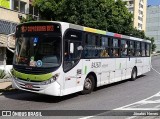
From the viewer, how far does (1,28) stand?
95.2 ft

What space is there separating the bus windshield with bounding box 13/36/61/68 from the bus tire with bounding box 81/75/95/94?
2508 mm

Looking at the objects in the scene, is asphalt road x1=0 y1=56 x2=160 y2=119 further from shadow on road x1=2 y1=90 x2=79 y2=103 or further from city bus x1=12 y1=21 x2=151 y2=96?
city bus x1=12 y1=21 x2=151 y2=96

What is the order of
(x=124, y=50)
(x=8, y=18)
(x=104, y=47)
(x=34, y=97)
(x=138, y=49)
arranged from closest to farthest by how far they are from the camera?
1. (x=34, y=97)
2. (x=104, y=47)
3. (x=124, y=50)
4. (x=138, y=49)
5. (x=8, y=18)

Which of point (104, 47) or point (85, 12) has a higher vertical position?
point (85, 12)

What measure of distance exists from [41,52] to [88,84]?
9.94 feet

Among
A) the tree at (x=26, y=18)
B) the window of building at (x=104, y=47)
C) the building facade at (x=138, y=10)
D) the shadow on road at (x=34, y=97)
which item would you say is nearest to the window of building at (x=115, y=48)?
the window of building at (x=104, y=47)

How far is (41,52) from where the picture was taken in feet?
39.1

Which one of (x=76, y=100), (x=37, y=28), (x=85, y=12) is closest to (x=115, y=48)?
(x=76, y=100)

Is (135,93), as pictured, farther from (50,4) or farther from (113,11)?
(113,11)

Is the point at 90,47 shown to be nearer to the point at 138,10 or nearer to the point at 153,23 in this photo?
the point at 138,10

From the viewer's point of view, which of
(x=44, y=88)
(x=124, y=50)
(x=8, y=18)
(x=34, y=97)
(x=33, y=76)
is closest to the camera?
(x=44, y=88)

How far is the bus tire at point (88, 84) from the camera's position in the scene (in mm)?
13887

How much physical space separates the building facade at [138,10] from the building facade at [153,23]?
28.1ft

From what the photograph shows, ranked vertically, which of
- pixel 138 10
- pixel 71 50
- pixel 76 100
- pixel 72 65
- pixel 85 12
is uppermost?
pixel 138 10
